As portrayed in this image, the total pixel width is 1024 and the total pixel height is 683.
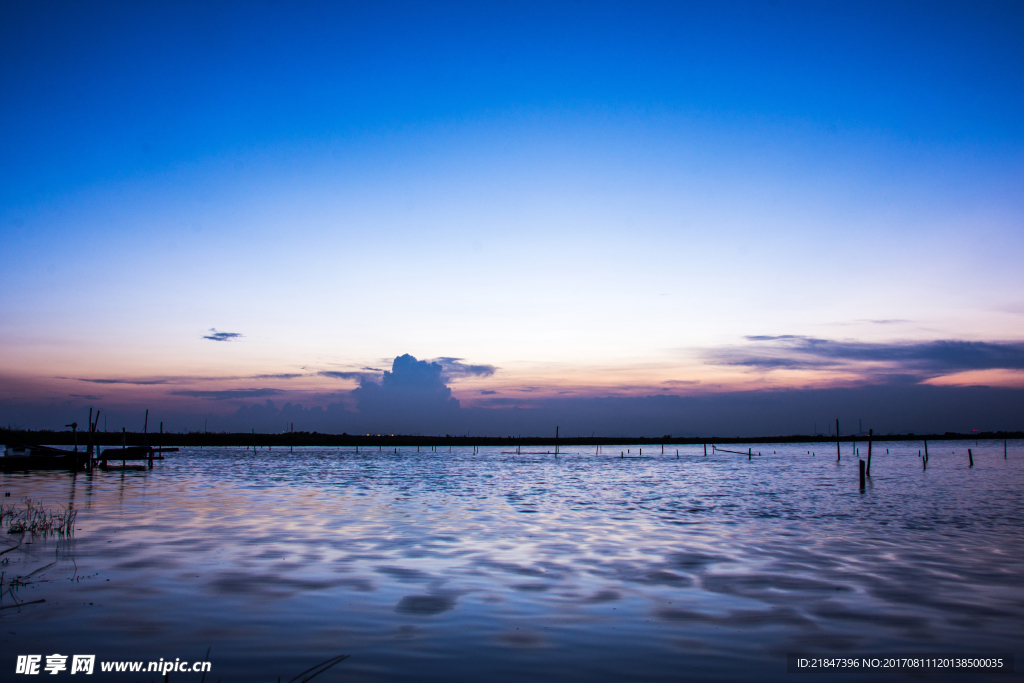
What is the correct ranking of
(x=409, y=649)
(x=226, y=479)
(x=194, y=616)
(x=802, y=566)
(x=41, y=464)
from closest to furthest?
(x=409, y=649)
(x=194, y=616)
(x=802, y=566)
(x=226, y=479)
(x=41, y=464)

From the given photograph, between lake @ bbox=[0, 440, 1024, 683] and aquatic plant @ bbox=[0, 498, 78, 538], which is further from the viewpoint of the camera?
aquatic plant @ bbox=[0, 498, 78, 538]

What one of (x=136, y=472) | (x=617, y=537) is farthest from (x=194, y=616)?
(x=136, y=472)

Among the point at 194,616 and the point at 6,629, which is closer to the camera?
the point at 6,629

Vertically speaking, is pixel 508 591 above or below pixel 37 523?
below

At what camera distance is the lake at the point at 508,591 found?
874 cm

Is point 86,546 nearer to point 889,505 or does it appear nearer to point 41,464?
point 889,505

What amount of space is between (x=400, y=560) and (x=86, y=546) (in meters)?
8.54

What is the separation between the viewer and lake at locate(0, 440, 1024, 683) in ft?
28.7

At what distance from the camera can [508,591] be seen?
12523mm

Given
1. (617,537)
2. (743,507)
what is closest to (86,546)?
(617,537)

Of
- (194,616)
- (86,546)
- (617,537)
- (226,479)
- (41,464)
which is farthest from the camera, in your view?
(41,464)

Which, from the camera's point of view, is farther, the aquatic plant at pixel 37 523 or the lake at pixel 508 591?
the aquatic plant at pixel 37 523

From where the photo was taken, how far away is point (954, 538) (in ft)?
64.5

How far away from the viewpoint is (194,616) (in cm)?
1034
